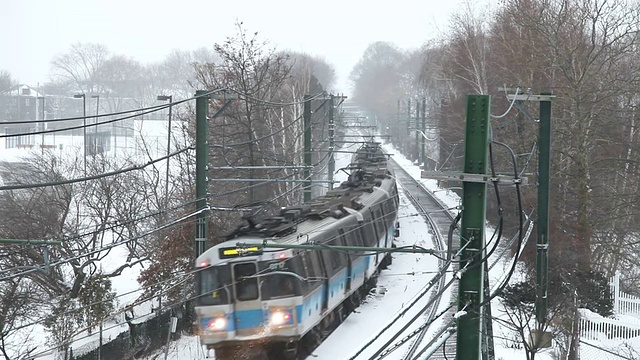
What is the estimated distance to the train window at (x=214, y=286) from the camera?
48.4 ft

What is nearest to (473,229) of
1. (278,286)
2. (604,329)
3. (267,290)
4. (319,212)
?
(278,286)

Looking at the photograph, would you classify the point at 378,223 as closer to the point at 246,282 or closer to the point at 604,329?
the point at 604,329

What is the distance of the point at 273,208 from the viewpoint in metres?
28.7

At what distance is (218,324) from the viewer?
1472 centimetres

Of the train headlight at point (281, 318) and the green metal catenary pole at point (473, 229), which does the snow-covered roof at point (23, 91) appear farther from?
the green metal catenary pole at point (473, 229)

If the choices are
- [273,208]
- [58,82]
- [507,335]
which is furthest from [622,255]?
[58,82]

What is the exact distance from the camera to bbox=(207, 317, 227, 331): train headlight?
579 inches

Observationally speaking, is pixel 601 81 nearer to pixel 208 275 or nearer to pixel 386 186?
pixel 386 186

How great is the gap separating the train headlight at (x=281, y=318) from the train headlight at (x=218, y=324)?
82 cm

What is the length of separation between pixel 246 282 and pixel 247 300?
1.03 ft

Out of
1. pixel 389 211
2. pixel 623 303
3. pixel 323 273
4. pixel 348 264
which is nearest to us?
pixel 323 273

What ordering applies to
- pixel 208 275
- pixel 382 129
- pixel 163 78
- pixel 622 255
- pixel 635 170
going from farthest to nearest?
pixel 163 78 → pixel 382 129 → pixel 635 170 → pixel 622 255 → pixel 208 275

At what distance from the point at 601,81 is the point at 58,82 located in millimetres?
144125

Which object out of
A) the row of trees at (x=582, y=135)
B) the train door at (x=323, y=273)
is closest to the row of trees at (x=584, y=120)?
the row of trees at (x=582, y=135)
